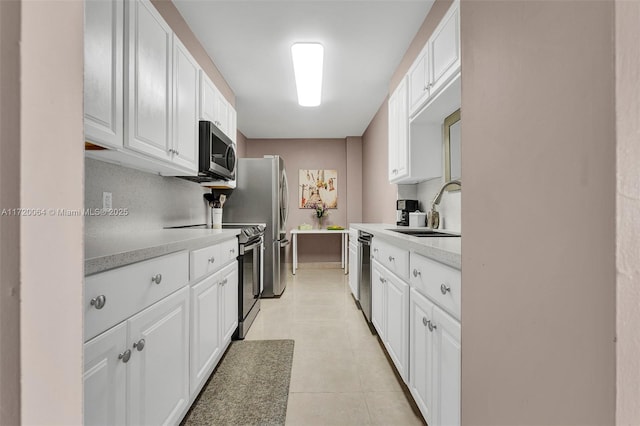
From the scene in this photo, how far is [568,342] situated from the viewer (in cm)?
36

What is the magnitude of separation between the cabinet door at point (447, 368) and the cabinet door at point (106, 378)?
112 cm

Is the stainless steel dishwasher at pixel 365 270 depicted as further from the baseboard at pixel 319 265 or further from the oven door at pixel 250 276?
the baseboard at pixel 319 265

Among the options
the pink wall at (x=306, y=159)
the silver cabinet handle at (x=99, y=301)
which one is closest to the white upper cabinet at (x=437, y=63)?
the silver cabinet handle at (x=99, y=301)

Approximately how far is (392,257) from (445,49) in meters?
1.30

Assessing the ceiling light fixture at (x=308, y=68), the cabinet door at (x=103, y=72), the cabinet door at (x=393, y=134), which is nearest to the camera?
the cabinet door at (x=103, y=72)

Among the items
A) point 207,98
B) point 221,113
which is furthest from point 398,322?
point 221,113

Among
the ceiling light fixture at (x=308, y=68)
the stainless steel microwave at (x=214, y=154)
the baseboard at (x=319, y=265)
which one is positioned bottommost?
the baseboard at (x=319, y=265)

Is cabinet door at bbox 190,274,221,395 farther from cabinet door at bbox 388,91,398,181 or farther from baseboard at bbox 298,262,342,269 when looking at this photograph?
baseboard at bbox 298,262,342,269

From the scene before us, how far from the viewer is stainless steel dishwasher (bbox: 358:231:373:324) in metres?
2.64

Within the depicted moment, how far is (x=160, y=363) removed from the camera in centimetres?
121

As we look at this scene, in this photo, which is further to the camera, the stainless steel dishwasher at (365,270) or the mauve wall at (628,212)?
the stainless steel dishwasher at (365,270)

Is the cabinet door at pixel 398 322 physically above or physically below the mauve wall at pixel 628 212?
below

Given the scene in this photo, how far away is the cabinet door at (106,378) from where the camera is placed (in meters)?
0.84

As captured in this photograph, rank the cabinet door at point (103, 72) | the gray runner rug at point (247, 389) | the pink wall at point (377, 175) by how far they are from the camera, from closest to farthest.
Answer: the cabinet door at point (103, 72)
the gray runner rug at point (247, 389)
the pink wall at point (377, 175)
